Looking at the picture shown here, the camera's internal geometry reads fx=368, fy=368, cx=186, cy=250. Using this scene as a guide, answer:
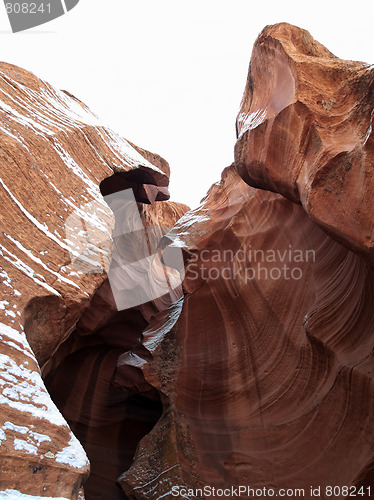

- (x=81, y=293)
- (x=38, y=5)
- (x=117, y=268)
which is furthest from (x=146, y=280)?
(x=38, y=5)

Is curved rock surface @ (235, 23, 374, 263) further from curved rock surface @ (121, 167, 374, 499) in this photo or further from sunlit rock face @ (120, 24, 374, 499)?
curved rock surface @ (121, 167, 374, 499)

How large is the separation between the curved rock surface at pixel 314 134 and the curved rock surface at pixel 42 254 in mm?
2166

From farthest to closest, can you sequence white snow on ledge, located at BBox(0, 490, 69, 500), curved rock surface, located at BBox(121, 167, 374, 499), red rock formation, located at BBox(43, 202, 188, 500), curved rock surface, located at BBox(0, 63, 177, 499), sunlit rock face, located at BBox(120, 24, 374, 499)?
red rock formation, located at BBox(43, 202, 188, 500) < curved rock surface, located at BBox(121, 167, 374, 499) < sunlit rock face, located at BBox(120, 24, 374, 499) < curved rock surface, located at BBox(0, 63, 177, 499) < white snow on ledge, located at BBox(0, 490, 69, 500)

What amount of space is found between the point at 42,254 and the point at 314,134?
2.88m

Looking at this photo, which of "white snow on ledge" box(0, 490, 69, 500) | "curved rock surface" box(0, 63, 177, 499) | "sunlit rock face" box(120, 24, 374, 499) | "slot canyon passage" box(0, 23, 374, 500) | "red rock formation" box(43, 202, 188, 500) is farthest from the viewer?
"red rock formation" box(43, 202, 188, 500)

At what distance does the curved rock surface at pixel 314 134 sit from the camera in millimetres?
3119

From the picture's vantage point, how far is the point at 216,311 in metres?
5.90

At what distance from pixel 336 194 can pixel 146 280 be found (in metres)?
6.46

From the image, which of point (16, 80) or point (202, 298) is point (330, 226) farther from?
point (16, 80)

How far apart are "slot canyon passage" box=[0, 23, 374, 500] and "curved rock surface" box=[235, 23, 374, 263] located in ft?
0.06

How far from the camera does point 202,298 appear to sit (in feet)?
19.9

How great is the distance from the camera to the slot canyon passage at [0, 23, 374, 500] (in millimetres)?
3039

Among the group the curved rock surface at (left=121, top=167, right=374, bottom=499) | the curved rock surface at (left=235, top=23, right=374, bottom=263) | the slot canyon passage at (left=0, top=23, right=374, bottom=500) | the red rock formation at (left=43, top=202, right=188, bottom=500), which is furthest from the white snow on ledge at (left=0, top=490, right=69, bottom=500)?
the red rock formation at (left=43, top=202, right=188, bottom=500)

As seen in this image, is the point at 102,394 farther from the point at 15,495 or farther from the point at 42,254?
the point at 15,495
